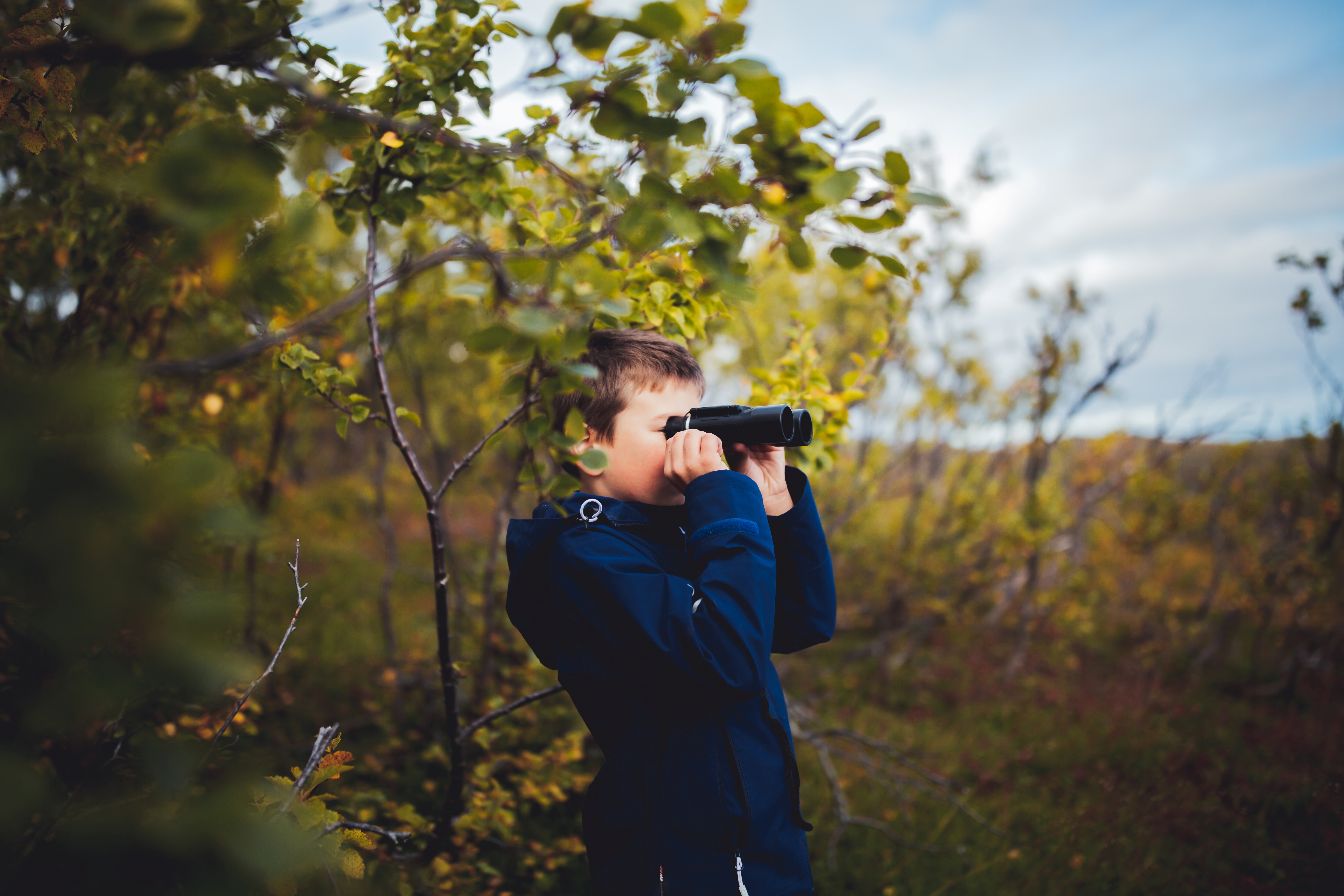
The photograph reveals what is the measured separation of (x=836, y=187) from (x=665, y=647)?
35.1 inches

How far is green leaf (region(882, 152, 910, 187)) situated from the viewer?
0.91 metres

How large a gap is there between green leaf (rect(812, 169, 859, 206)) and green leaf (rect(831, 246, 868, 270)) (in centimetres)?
13

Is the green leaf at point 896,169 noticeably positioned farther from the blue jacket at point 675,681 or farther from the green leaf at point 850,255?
the blue jacket at point 675,681

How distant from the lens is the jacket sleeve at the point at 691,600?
123cm

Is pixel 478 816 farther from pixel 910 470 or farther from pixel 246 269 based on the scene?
pixel 910 470

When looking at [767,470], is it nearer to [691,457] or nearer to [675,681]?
[691,457]

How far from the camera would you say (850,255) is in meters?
1.04

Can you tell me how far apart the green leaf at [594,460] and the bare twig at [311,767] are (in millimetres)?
672

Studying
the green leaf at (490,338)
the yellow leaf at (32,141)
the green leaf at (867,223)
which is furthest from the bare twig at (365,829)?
the yellow leaf at (32,141)

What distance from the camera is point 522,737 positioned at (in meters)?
2.80

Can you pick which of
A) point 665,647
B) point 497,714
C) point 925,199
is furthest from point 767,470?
point 497,714

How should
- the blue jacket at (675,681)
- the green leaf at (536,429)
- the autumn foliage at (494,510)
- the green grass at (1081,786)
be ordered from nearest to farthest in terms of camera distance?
the autumn foliage at (494,510) → the green leaf at (536,429) → the blue jacket at (675,681) → the green grass at (1081,786)

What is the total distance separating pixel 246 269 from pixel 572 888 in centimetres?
250

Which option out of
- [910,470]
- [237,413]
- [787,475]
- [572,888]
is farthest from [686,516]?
[910,470]
